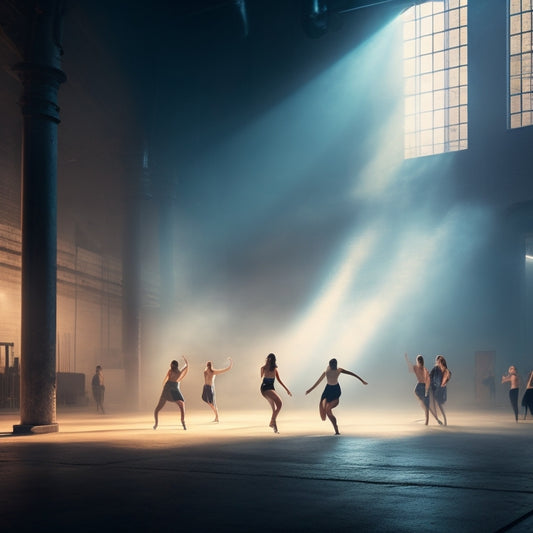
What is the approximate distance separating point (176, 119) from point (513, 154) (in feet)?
47.7

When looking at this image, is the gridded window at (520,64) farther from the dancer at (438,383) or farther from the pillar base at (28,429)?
the pillar base at (28,429)

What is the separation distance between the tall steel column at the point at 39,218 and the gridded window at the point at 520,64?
73.5 ft

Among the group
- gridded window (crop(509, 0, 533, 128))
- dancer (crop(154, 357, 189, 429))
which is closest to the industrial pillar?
dancer (crop(154, 357, 189, 429))

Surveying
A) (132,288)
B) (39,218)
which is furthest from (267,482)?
(132,288)

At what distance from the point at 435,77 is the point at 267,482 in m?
29.8

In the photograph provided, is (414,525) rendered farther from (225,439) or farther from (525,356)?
(525,356)

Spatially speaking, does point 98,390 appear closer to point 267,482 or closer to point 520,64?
point 267,482

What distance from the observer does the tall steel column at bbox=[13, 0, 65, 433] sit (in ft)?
53.0

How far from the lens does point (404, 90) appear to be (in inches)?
1423

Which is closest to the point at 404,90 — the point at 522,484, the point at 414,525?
the point at 522,484

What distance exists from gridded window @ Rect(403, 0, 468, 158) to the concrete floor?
868 inches

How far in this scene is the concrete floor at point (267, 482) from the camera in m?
6.50

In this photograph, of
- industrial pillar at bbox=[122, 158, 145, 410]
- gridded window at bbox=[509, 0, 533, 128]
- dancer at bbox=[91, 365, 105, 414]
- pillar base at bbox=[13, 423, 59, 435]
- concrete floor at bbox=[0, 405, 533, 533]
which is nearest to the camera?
concrete floor at bbox=[0, 405, 533, 533]

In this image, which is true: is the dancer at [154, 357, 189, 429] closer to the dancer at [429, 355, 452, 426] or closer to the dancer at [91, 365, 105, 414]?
the dancer at [429, 355, 452, 426]
